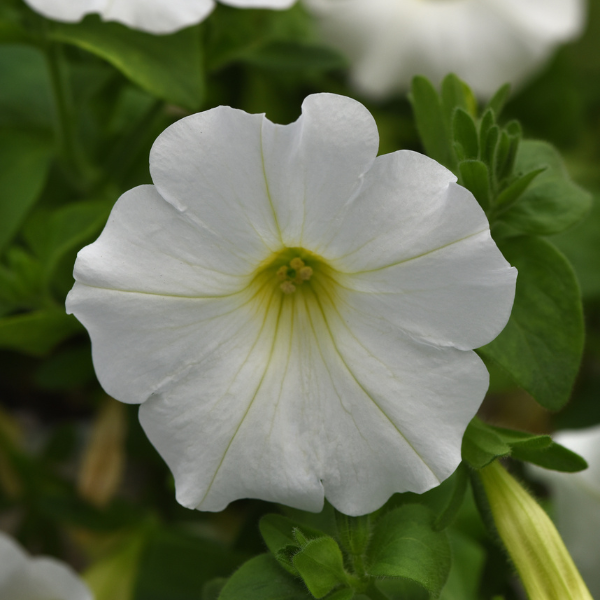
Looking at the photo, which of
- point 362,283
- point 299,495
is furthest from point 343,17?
point 299,495

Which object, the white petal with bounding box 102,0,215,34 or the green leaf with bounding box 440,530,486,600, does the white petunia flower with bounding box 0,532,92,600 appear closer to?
the green leaf with bounding box 440,530,486,600

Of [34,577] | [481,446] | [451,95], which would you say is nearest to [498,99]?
[451,95]

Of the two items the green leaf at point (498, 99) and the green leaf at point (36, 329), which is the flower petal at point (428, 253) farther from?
the green leaf at point (36, 329)

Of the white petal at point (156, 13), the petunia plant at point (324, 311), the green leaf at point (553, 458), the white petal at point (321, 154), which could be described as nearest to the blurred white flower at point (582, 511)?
the petunia plant at point (324, 311)

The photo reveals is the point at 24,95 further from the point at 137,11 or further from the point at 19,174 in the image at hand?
the point at 137,11

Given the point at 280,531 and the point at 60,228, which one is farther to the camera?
the point at 60,228

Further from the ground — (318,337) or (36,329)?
(318,337)

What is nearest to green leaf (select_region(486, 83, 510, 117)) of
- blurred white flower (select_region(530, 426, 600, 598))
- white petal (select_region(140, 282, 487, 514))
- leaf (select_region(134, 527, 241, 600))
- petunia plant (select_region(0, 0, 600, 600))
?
petunia plant (select_region(0, 0, 600, 600))
